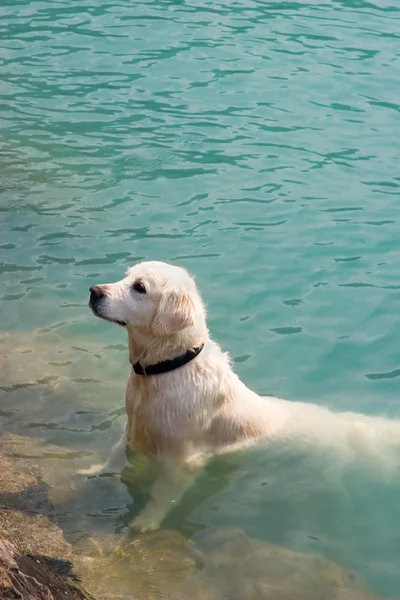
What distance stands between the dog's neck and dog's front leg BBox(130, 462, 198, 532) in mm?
759

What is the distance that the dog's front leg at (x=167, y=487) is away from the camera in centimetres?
588

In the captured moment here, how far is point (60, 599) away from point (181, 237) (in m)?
5.94

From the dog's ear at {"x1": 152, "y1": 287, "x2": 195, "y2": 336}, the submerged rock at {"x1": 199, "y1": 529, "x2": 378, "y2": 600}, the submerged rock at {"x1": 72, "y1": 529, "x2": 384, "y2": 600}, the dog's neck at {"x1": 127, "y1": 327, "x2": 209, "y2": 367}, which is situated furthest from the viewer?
the dog's neck at {"x1": 127, "y1": 327, "x2": 209, "y2": 367}

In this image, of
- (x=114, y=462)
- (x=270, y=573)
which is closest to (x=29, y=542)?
(x=114, y=462)

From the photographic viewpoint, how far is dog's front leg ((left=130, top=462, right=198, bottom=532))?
5883 mm

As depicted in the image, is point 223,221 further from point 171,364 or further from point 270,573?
point 270,573

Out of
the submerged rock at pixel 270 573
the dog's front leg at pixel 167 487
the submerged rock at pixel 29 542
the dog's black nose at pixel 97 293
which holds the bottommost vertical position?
the submerged rock at pixel 270 573

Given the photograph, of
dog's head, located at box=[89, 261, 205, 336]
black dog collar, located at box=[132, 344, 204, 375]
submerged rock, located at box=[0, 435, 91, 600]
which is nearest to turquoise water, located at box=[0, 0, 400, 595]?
submerged rock, located at box=[0, 435, 91, 600]

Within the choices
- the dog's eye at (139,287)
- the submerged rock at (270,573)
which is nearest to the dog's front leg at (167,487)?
the submerged rock at (270,573)

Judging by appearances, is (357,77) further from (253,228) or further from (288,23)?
(253,228)

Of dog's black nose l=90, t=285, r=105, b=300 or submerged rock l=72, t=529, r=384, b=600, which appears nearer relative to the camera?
submerged rock l=72, t=529, r=384, b=600

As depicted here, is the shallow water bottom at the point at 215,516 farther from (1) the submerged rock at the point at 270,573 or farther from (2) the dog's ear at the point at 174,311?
(2) the dog's ear at the point at 174,311

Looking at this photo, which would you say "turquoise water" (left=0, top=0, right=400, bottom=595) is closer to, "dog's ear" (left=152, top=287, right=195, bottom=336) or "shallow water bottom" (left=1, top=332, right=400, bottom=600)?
"shallow water bottom" (left=1, top=332, right=400, bottom=600)

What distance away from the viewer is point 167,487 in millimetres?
5977
